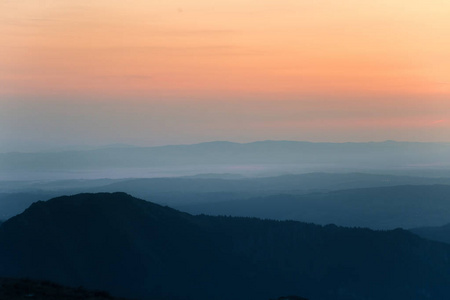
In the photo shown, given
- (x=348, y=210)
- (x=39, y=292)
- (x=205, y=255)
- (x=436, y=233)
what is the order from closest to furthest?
(x=39, y=292) → (x=205, y=255) → (x=436, y=233) → (x=348, y=210)

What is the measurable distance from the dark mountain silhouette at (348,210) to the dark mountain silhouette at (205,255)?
7811 centimetres

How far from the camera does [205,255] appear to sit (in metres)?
74.0

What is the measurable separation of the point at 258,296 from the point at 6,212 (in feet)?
374

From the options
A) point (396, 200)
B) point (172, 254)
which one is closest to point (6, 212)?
point (396, 200)

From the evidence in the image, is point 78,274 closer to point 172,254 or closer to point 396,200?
point 172,254

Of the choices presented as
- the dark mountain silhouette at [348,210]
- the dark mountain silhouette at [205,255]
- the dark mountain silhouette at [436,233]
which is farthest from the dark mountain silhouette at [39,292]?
the dark mountain silhouette at [348,210]

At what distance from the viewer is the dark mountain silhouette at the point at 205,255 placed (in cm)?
6706

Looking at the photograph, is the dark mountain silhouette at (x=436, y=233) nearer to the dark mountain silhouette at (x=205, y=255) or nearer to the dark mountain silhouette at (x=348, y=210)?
the dark mountain silhouette at (x=205, y=255)

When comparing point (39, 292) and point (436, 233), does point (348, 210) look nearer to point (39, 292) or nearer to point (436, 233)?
point (436, 233)

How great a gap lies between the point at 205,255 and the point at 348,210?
11523cm

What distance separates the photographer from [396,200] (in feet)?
642

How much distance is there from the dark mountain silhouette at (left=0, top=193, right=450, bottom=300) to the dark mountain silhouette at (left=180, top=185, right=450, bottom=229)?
7811 centimetres

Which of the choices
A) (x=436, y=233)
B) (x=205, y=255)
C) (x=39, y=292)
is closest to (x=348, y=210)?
(x=436, y=233)

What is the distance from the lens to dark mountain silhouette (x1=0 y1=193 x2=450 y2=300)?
6706 centimetres
